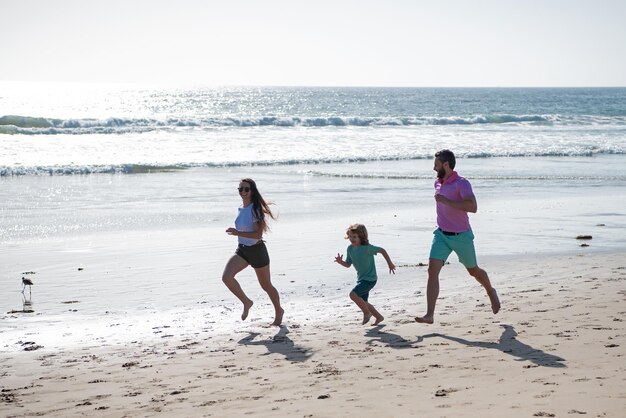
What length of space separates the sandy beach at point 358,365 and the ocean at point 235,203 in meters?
0.98

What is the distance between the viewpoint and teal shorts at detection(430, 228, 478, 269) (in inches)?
281

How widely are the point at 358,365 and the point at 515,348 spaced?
1245 mm

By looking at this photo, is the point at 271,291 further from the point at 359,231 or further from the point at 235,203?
the point at 235,203

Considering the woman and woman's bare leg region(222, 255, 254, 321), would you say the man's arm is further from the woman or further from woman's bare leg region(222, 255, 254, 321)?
woman's bare leg region(222, 255, 254, 321)

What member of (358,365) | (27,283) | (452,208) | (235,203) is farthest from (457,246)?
(235,203)

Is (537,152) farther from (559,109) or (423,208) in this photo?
(559,109)

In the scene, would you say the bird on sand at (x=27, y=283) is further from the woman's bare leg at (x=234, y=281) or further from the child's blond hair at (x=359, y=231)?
the child's blond hair at (x=359, y=231)

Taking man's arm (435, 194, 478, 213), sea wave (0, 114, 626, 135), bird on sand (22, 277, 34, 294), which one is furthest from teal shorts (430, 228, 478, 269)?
sea wave (0, 114, 626, 135)

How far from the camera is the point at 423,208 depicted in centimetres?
1602

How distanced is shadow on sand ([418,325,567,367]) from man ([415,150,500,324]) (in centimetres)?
48

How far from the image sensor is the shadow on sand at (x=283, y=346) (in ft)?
20.8

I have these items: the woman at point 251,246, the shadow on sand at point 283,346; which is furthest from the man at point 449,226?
the woman at point 251,246

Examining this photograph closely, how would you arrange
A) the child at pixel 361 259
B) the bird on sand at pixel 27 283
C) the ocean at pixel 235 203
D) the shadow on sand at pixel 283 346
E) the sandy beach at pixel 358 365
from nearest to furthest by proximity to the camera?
the sandy beach at pixel 358 365, the shadow on sand at pixel 283 346, the child at pixel 361 259, the bird on sand at pixel 27 283, the ocean at pixel 235 203

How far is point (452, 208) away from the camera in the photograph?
7117mm
